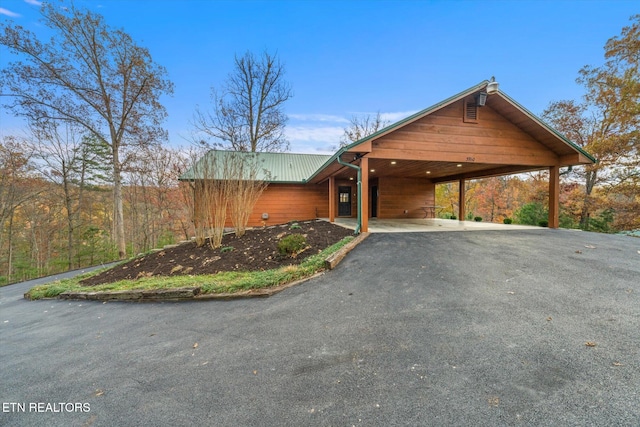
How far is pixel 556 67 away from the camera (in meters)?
13.2

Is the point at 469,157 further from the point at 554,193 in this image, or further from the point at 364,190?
the point at 364,190

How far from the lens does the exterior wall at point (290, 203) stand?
12641 mm

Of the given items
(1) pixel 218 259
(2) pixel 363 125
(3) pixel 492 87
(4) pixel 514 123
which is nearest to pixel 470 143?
(3) pixel 492 87

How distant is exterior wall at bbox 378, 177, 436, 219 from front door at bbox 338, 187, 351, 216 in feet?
7.23

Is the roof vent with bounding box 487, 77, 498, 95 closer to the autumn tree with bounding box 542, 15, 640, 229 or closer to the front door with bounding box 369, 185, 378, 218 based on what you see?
the front door with bounding box 369, 185, 378, 218

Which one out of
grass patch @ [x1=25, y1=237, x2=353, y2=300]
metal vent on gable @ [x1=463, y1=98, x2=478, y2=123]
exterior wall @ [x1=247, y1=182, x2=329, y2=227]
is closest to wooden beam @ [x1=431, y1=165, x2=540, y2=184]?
metal vent on gable @ [x1=463, y1=98, x2=478, y2=123]

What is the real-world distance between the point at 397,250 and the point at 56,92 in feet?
51.5

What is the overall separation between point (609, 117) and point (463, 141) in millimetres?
→ 10775

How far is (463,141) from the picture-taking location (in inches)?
296

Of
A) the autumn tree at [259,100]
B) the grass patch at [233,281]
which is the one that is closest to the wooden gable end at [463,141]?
the grass patch at [233,281]

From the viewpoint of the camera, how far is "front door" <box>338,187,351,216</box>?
45.6ft

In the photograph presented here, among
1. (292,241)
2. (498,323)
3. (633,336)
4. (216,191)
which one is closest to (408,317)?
(498,323)

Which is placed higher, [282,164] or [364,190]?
[282,164]

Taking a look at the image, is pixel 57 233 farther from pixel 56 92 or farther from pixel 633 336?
pixel 633 336
